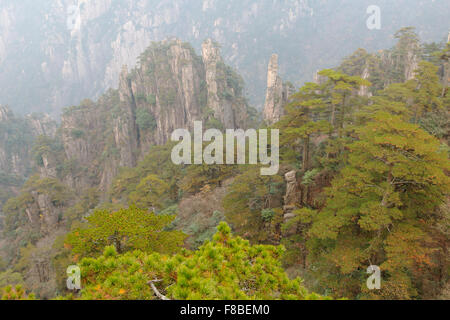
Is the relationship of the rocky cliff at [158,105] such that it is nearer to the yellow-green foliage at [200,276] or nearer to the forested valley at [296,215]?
the forested valley at [296,215]

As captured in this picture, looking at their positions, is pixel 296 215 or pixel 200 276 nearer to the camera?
pixel 200 276

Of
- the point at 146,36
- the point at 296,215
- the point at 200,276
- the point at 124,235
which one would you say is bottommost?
the point at 296,215

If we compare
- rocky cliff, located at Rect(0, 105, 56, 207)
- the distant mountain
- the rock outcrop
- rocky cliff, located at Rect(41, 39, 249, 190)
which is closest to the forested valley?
the rock outcrop

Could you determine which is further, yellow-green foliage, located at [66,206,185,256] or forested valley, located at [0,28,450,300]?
yellow-green foliage, located at [66,206,185,256]

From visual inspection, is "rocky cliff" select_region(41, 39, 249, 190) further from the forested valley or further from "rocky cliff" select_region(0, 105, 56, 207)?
"rocky cliff" select_region(0, 105, 56, 207)

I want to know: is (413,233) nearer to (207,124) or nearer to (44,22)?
(207,124)

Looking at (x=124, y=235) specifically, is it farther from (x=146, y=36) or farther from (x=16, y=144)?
(x=146, y=36)

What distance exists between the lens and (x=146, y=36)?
11319cm

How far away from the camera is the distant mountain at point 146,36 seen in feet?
311

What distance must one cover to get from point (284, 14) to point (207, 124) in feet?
294

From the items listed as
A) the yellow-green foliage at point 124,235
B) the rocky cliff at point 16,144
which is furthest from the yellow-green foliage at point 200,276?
the rocky cliff at point 16,144

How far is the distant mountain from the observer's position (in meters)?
94.8

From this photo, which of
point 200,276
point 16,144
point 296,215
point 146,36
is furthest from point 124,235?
point 146,36

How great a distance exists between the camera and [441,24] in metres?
71.9
